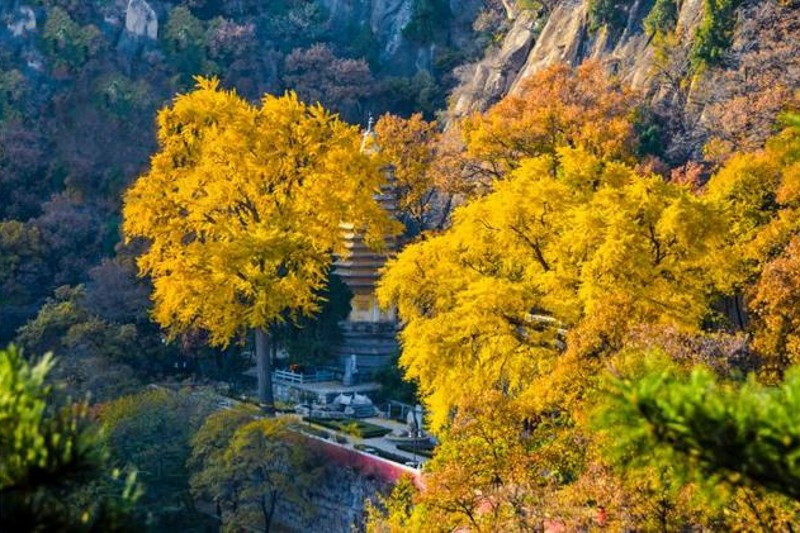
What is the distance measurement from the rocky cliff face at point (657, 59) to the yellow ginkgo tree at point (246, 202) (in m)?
9.61

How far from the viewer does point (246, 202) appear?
2603cm

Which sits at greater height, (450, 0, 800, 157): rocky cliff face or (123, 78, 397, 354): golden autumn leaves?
(450, 0, 800, 157): rocky cliff face

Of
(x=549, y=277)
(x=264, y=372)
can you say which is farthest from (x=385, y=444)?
(x=549, y=277)

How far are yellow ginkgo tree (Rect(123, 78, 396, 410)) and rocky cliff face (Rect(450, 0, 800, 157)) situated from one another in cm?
961

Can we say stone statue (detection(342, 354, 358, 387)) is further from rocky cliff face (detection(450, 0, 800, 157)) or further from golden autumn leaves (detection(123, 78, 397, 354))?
rocky cliff face (detection(450, 0, 800, 157))

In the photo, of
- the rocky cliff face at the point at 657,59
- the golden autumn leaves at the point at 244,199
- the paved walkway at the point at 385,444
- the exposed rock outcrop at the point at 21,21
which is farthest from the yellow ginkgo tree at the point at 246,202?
the exposed rock outcrop at the point at 21,21

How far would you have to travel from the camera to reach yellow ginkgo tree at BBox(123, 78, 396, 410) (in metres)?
24.7

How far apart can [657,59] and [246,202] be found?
14677 mm

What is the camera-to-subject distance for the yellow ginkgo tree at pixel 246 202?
80.9ft

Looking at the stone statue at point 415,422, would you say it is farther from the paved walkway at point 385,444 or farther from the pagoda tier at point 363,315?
the pagoda tier at point 363,315

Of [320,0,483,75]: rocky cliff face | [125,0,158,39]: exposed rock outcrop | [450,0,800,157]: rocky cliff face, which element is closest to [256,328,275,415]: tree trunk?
[450,0,800,157]: rocky cliff face

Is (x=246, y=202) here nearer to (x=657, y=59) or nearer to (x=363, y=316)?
(x=363, y=316)

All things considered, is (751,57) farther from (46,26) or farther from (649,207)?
(46,26)

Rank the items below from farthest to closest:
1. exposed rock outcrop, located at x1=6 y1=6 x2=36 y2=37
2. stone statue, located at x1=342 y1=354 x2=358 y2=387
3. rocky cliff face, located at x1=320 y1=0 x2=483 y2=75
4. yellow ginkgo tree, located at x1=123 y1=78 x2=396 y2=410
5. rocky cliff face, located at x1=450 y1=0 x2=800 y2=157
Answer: rocky cliff face, located at x1=320 y1=0 x2=483 y2=75 → exposed rock outcrop, located at x1=6 y1=6 x2=36 y2=37 → stone statue, located at x1=342 y1=354 x2=358 y2=387 → rocky cliff face, located at x1=450 y1=0 x2=800 y2=157 → yellow ginkgo tree, located at x1=123 y1=78 x2=396 y2=410
